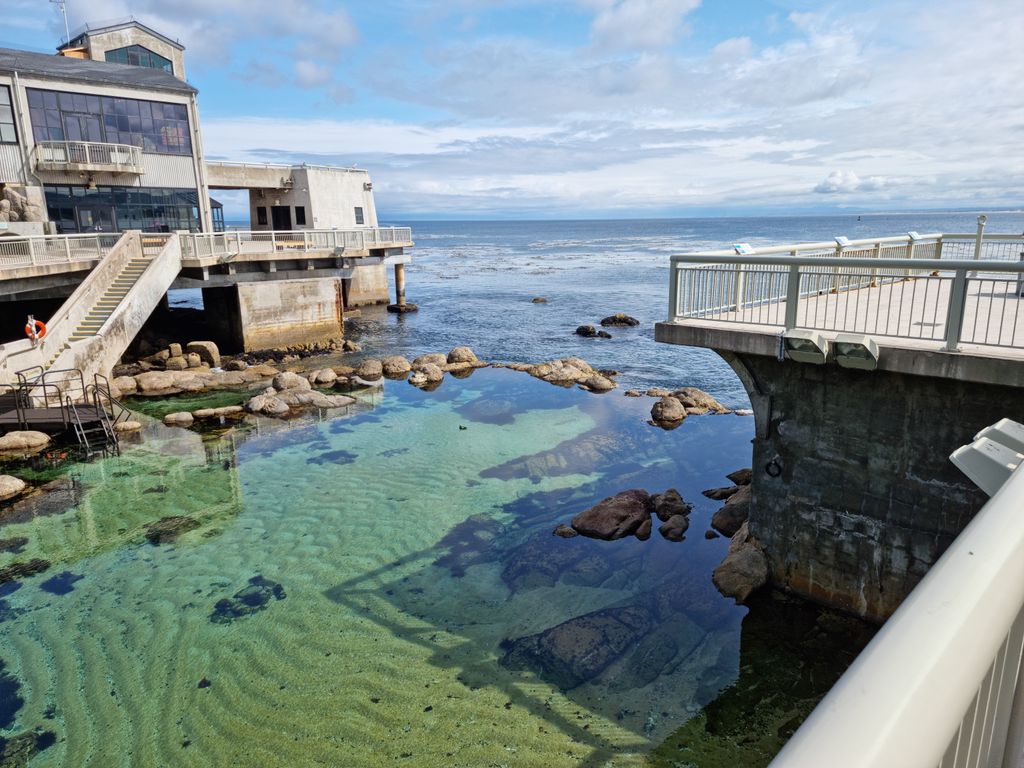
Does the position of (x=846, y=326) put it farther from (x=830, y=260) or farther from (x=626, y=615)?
(x=626, y=615)

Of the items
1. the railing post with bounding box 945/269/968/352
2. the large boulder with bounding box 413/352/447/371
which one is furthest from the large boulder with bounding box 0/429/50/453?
the railing post with bounding box 945/269/968/352

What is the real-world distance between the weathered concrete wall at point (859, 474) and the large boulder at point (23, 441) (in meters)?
18.3

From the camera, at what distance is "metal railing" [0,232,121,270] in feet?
78.2

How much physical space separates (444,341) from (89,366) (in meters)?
19.1

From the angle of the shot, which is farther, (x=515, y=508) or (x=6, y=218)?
(x=6, y=218)

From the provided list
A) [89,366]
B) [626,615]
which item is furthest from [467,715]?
[89,366]

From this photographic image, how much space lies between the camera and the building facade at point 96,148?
28969 millimetres

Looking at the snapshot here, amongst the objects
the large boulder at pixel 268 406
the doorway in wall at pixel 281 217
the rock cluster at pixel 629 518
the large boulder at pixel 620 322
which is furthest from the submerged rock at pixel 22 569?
the large boulder at pixel 620 322

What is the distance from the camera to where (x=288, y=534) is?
47.1 ft

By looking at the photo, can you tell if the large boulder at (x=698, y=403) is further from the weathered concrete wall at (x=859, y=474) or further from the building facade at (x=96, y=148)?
the building facade at (x=96, y=148)

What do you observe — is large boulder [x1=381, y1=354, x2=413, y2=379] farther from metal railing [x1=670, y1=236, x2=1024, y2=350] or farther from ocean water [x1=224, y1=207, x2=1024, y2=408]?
metal railing [x1=670, y1=236, x2=1024, y2=350]

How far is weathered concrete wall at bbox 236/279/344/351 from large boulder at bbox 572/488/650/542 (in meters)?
22.0

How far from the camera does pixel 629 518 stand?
14.5m

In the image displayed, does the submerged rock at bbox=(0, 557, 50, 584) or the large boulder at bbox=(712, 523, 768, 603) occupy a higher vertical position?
the large boulder at bbox=(712, 523, 768, 603)
